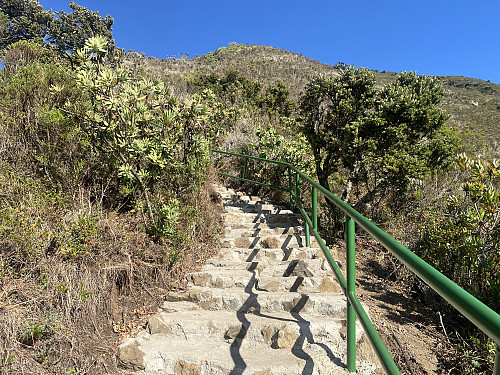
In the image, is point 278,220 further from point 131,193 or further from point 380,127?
point 131,193

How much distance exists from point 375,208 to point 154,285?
15.1ft

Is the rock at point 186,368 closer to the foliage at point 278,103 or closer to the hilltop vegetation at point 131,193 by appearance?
the hilltop vegetation at point 131,193

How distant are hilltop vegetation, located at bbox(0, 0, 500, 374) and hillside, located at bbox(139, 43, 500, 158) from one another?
8.00 metres

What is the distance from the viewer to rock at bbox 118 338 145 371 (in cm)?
262

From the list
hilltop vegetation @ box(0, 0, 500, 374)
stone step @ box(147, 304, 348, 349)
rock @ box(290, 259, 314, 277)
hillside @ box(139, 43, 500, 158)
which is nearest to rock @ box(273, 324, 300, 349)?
stone step @ box(147, 304, 348, 349)

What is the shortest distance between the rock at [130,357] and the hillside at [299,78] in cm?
1279

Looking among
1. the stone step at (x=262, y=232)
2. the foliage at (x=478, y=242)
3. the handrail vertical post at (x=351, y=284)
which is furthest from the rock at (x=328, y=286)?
the stone step at (x=262, y=232)

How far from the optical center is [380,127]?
518 centimetres

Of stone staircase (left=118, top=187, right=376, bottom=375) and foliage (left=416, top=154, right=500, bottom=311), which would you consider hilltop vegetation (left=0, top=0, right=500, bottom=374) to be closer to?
foliage (left=416, top=154, right=500, bottom=311)

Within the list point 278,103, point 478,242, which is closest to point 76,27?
point 278,103

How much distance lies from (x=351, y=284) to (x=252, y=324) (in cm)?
133

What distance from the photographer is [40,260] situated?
9.00 feet

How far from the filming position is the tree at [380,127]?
501 cm

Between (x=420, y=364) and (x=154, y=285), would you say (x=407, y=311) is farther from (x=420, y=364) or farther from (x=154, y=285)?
(x=154, y=285)
